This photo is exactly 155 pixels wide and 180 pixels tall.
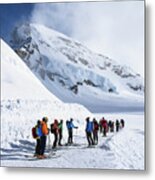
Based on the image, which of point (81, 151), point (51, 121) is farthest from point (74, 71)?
point (81, 151)

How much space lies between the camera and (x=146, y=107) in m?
2.24

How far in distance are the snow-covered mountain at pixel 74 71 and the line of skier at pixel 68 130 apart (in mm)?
61

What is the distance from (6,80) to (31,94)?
0.40 ft

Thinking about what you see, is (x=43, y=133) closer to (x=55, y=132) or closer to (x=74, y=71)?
(x=55, y=132)

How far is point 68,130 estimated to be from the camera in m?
2.31

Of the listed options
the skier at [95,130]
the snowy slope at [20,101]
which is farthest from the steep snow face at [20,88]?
the skier at [95,130]

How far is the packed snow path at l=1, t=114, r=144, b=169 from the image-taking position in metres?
2.24

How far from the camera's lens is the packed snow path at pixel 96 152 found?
7.36 ft

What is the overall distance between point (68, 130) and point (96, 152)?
0.14m

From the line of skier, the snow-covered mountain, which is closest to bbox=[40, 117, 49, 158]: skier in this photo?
the line of skier

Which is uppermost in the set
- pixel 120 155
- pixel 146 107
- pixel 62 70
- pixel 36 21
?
pixel 36 21

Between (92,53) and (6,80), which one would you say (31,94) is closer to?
(6,80)

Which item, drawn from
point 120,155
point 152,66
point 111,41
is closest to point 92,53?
point 111,41

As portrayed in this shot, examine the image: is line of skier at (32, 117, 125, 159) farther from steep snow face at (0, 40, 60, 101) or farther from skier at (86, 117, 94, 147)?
steep snow face at (0, 40, 60, 101)
